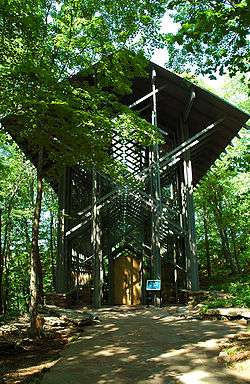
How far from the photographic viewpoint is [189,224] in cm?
1670

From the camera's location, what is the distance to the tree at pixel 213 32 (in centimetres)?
442

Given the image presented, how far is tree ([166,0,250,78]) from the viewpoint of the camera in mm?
4422

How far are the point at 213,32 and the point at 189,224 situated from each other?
12.2 metres

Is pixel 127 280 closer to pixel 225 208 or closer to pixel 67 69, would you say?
pixel 225 208

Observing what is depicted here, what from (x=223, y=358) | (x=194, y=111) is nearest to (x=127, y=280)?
(x=194, y=111)

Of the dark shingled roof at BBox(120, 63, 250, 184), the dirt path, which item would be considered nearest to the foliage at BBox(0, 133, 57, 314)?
the dark shingled roof at BBox(120, 63, 250, 184)

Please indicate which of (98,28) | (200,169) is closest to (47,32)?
(98,28)

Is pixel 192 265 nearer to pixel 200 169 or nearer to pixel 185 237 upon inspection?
pixel 185 237

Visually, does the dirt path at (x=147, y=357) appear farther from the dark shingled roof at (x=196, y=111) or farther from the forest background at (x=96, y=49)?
the dark shingled roof at (x=196, y=111)

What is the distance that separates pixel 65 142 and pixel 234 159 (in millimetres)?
4122

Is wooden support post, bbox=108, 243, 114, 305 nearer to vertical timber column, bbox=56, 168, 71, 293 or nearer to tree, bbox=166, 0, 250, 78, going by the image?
vertical timber column, bbox=56, 168, 71, 293

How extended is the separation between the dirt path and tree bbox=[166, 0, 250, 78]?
166 inches

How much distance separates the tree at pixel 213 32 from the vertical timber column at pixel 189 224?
1012cm

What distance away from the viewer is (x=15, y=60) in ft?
24.8
